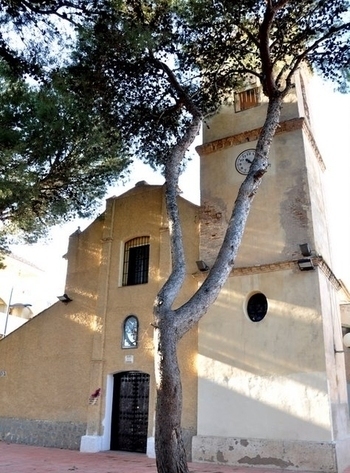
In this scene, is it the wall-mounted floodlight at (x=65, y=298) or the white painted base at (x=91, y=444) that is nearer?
the white painted base at (x=91, y=444)

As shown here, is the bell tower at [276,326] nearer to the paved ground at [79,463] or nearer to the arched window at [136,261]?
the paved ground at [79,463]

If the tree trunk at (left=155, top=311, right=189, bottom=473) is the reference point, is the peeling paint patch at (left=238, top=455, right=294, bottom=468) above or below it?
below

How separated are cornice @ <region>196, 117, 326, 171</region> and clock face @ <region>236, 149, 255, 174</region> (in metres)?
0.36

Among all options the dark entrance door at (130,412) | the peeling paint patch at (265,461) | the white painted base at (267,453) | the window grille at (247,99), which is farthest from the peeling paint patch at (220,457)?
the window grille at (247,99)

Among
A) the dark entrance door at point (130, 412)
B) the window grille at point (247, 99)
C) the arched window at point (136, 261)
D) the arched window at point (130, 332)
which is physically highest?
the window grille at point (247, 99)

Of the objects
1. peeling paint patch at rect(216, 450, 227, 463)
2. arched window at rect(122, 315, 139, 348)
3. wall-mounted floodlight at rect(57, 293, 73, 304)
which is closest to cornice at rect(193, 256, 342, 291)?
arched window at rect(122, 315, 139, 348)

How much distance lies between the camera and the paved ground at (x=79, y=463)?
29.5ft

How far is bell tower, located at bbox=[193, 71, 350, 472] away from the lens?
9.47 meters

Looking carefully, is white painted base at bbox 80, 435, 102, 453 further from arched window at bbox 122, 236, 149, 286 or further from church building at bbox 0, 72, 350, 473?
arched window at bbox 122, 236, 149, 286

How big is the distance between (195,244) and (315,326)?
393cm

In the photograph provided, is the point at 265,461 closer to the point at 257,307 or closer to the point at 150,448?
the point at 150,448

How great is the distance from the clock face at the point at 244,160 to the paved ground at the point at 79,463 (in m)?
7.32

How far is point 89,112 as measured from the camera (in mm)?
11023

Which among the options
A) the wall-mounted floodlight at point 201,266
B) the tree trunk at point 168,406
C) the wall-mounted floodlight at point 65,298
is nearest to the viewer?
the tree trunk at point 168,406
